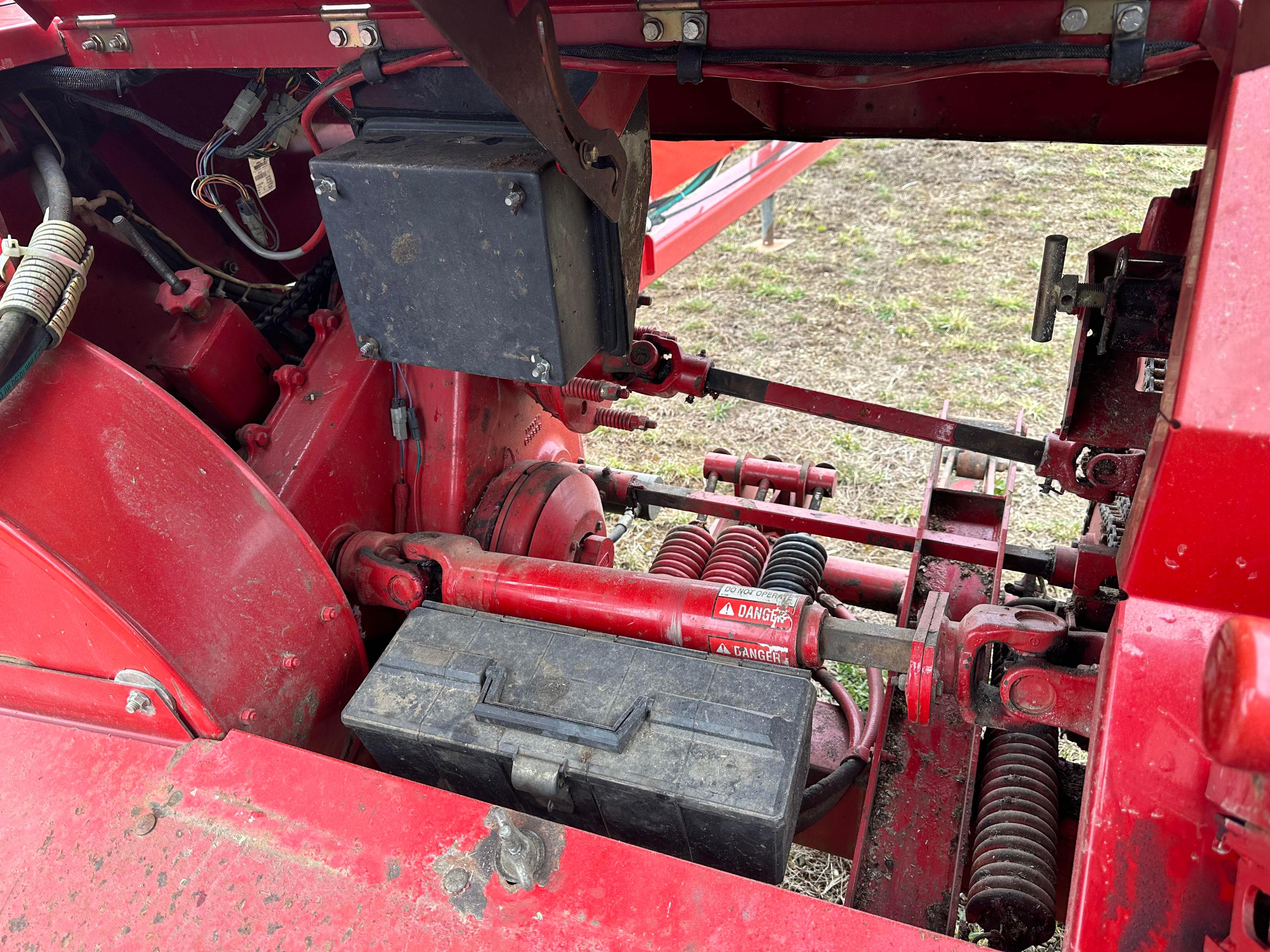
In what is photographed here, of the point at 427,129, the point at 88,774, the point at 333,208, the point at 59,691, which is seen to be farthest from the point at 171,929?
the point at 427,129

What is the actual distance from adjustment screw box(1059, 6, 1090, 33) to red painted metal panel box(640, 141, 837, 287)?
2349 mm

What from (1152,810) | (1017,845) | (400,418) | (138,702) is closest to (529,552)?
(400,418)

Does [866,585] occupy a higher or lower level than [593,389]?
lower

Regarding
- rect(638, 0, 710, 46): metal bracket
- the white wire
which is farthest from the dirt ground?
the white wire

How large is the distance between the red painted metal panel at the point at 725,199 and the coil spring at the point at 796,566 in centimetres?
147

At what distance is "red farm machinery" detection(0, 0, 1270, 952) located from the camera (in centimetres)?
98

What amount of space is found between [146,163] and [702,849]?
1.96 m

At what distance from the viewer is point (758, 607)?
154cm

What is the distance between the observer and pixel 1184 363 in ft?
3.04

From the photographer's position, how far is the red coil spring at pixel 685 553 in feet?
7.84

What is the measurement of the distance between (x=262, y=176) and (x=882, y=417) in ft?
5.00

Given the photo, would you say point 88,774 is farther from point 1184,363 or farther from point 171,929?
point 1184,363

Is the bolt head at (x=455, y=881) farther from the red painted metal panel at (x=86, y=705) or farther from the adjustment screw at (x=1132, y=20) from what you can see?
the adjustment screw at (x=1132, y=20)

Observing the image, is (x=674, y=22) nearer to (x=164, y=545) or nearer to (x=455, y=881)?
(x=164, y=545)
